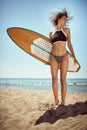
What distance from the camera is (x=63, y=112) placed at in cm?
268

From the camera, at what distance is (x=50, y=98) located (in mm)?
2781

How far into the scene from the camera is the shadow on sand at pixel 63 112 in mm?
2641

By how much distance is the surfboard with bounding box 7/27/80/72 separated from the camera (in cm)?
279

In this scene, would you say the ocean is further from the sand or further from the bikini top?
the bikini top

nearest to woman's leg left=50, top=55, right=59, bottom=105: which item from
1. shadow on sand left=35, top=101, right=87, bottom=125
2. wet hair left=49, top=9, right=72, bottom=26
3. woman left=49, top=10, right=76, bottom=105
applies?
woman left=49, top=10, right=76, bottom=105

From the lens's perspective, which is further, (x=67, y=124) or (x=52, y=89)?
(x=52, y=89)

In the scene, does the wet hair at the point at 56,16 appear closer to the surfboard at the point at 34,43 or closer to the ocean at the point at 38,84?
the surfboard at the point at 34,43

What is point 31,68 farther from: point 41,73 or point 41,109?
point 41,109

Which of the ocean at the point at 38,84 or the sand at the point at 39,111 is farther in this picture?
the ocean at the point at 38,84

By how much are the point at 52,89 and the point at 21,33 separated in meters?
0.78

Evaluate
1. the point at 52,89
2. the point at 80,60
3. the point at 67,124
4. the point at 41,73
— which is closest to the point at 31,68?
the point at 41,73

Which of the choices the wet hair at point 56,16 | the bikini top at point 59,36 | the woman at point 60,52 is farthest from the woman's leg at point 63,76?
the wet hair at point 56,16

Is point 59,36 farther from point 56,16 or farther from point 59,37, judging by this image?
point 56,16

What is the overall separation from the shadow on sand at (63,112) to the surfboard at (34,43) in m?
0.45
